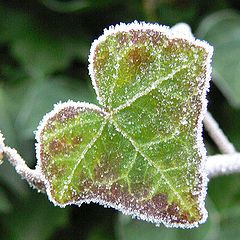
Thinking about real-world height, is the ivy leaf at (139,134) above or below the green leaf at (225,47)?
above

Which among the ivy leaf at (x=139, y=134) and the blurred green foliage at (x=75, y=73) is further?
the blurred green foliage at (x=75, y=73)

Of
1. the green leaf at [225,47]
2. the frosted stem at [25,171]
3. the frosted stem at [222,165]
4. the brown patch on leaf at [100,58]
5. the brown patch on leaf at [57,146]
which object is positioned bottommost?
the green leaf at [225,47]

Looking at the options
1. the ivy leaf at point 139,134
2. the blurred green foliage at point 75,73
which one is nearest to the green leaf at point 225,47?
the blurred green foliage at point 75,73

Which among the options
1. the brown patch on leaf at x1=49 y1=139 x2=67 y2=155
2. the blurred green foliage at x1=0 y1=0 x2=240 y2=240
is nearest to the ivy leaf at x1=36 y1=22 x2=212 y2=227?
the brown patch on leaf at x1=49 y1=139 x2=67 y2=155

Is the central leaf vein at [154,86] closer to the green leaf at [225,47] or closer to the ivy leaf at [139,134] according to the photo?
the ivy leaf at [139,134]

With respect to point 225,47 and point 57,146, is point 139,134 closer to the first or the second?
point 57,146

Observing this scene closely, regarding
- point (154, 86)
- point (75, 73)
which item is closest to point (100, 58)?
point (154, 86)

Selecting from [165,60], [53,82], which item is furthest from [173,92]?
[53,82]

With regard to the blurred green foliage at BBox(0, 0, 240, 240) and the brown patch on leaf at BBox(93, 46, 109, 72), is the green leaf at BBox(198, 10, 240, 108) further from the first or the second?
the brown patch on leaf at BBox(93, 46, 109, 72)
